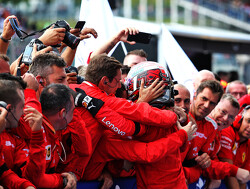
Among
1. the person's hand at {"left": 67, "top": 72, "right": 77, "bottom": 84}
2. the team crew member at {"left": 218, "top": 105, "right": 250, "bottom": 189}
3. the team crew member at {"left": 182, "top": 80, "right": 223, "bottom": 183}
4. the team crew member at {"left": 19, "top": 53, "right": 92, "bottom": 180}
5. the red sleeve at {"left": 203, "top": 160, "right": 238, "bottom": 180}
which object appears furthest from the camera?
the team crew member at {"left": 218, "top": 105, "right": 250, "bottom": 189}

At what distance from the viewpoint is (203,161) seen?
4906mm

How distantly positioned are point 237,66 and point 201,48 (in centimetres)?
1340

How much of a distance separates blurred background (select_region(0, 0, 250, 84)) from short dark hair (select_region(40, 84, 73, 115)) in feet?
10.6

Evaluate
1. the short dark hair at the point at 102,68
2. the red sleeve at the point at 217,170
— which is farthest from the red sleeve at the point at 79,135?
the red sleeve at the point at 217,170

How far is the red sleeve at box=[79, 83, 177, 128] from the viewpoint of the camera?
368 centimetres

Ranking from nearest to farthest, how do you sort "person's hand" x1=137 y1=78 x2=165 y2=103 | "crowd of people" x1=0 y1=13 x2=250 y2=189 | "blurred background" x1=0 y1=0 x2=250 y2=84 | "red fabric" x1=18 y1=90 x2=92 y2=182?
"crowd of people" x1=0 y1=13 x2=250 y2=189 < "red fabric" x1=18 y1=90 x2=92 y2=182 < "person's hand" x1=137 y1=78 x2=165 y2=103 < "blurred background" x1=0 y1=0 x2=250 y2=84

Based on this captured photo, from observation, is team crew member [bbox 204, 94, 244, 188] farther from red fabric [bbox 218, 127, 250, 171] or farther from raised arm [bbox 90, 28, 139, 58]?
raised arm [bbox 90, 28, 139, 58]

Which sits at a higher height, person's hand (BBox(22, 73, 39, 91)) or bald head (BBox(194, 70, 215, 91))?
person's hand (BBox(22, 73, 39, 91))

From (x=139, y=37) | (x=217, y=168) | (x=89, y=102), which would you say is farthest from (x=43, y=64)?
(x=217, y=168)

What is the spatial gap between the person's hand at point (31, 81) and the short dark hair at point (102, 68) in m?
0.47

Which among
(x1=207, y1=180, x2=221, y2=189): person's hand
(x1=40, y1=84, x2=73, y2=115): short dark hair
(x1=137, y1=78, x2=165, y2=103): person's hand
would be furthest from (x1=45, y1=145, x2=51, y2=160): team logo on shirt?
(x1=207, y1=180, x2=221, y2=189): person's hand

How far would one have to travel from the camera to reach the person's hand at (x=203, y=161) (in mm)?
4898

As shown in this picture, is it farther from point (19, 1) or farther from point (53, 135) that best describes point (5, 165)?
point (19, 1)

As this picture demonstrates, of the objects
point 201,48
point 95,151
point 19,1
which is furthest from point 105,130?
point 19,1
